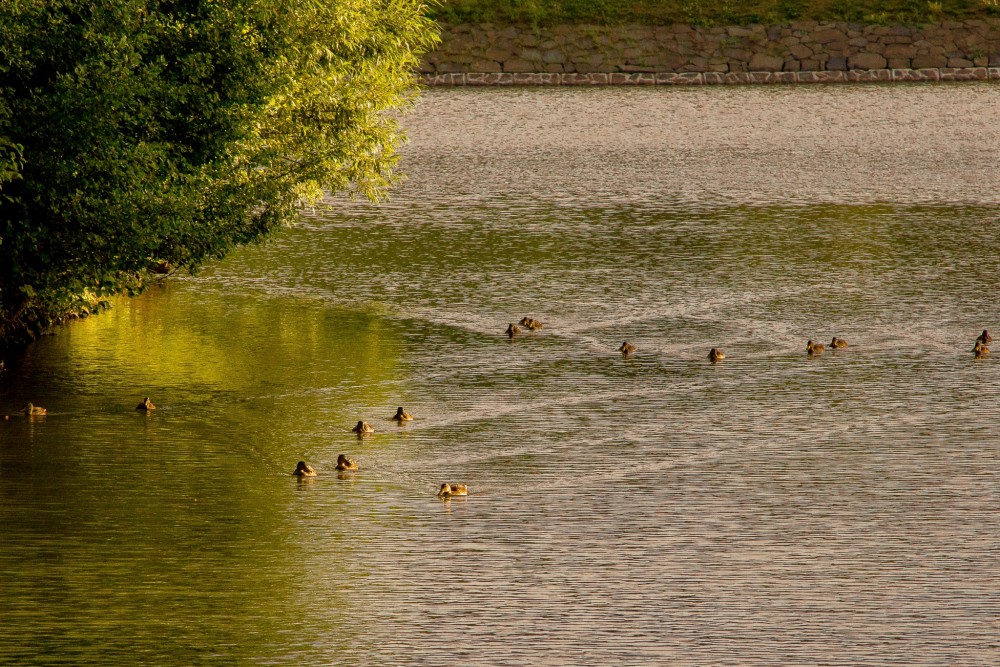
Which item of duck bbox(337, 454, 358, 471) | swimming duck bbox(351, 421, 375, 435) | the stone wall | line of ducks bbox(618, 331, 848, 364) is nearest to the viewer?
duck bbox(337, 454, 358, 471)

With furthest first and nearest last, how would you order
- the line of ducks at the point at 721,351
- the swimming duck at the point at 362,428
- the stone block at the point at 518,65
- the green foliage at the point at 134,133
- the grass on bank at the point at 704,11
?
the grass on bank at the point at 704,11 < the stone block at the point at 518,65 < the line of ducks at the point at 721,351 < the green foliage at the point at 134,133 < the swimming duck at the point at 362,428

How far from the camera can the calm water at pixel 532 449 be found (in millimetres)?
10164

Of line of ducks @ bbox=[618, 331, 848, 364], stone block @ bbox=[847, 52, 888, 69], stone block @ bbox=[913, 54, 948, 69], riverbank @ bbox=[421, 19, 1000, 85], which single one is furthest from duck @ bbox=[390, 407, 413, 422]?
stone block @ bbox=[913, 54, 948, 69]

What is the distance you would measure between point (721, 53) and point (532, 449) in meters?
41.4

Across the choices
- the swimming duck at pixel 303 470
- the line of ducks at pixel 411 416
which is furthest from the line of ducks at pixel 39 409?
the swimming duck at pixel 303 470

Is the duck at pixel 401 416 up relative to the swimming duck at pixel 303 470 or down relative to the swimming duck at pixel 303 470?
up

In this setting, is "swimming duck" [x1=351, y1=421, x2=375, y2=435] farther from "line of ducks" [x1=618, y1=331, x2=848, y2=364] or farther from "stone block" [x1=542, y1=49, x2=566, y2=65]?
"stone block" [x1=542, y1=49, x2=566, y2=65]

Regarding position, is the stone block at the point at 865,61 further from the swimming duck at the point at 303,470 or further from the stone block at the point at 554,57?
the swimming duck at the point at 303,470

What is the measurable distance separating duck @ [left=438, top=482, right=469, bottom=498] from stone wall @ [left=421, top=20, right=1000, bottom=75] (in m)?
42.0

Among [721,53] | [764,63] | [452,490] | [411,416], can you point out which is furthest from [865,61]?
[452,490]

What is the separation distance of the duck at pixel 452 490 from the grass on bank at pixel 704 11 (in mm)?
43499

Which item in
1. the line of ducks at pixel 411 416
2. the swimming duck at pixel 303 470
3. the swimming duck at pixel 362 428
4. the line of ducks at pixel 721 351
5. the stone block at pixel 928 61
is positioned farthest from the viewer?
the stone block at pixel 928 61

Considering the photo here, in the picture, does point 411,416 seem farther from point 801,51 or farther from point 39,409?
point 801,51

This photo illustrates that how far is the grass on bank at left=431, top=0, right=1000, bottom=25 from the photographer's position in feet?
181
